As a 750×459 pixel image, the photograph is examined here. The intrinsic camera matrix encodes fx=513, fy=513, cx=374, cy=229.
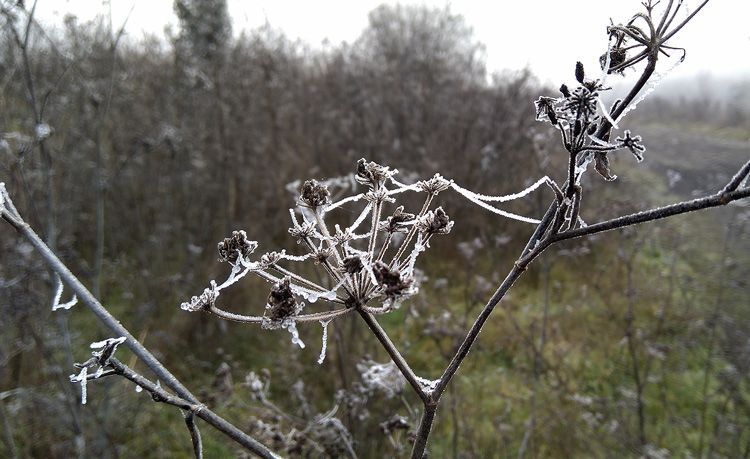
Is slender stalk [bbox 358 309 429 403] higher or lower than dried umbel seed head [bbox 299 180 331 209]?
lower

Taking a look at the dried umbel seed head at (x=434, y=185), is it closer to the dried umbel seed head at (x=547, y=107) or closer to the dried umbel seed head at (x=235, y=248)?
the dried umbel seed head at (x=547, y=107)

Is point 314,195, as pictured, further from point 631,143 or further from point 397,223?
point 631,143

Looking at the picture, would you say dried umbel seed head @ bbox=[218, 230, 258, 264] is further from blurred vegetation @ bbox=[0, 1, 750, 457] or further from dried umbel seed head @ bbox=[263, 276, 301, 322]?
blurred vegetation @ bbox=[0, 1, 750, 457]

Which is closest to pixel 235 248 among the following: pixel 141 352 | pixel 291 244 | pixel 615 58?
pixel 141 352

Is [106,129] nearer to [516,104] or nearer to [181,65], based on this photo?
[181,65]

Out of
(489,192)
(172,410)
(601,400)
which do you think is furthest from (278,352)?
(489,192)

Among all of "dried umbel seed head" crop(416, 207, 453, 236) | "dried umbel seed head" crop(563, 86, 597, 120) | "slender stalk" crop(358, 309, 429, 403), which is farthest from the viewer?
"dried umbel seed head" crop(416, 207, 453, 236)

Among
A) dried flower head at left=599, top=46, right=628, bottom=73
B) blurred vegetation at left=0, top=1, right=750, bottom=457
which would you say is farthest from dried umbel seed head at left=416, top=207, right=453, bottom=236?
blurred vegetation at left=0, top=1, right=750, bottom=457
